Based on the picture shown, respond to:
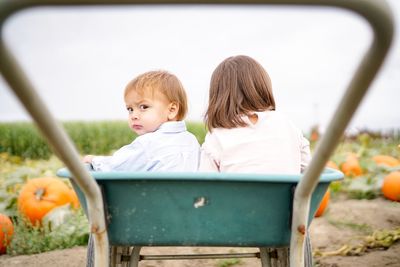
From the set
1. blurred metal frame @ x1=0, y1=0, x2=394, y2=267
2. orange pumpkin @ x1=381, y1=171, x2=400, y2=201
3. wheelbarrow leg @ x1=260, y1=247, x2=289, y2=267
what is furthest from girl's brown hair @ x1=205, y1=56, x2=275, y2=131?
orange pumpkin @ x1=381, y1=171, x2=400, y2=201

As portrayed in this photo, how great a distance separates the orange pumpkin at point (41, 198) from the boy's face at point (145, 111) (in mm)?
1746

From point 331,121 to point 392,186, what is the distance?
3765 millimetres

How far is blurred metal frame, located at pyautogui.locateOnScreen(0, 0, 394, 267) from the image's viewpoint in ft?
2.74

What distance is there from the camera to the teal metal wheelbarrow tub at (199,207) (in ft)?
4.78

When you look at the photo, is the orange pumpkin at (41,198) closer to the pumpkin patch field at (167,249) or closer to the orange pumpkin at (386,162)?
the pumpkin patch field at (167,249)

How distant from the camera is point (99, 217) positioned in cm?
146

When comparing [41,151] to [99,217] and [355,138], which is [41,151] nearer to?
[355,138]

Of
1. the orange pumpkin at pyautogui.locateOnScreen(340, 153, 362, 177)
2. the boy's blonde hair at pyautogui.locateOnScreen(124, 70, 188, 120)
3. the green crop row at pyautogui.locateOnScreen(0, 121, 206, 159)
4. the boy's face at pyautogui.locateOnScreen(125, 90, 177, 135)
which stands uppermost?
the green crop row at pyautogui.locateOnScreen(0, 121, 206, 159)

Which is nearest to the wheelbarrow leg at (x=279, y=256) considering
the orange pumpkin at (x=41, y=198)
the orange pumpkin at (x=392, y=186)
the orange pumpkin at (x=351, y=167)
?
the orange pumpkin at (x=41, y=198)

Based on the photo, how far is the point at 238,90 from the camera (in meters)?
2.22

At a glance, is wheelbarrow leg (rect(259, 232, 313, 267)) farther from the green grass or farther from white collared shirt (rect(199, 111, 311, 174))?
the green grass

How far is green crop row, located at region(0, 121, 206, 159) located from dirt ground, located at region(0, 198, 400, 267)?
19.5ft

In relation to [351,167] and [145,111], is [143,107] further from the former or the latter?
[351,167]

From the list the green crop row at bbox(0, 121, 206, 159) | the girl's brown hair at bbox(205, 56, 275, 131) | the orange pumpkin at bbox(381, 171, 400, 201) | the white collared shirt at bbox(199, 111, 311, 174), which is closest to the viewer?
A: the white collared shirt at bbox(199, 111, 311, 174)
